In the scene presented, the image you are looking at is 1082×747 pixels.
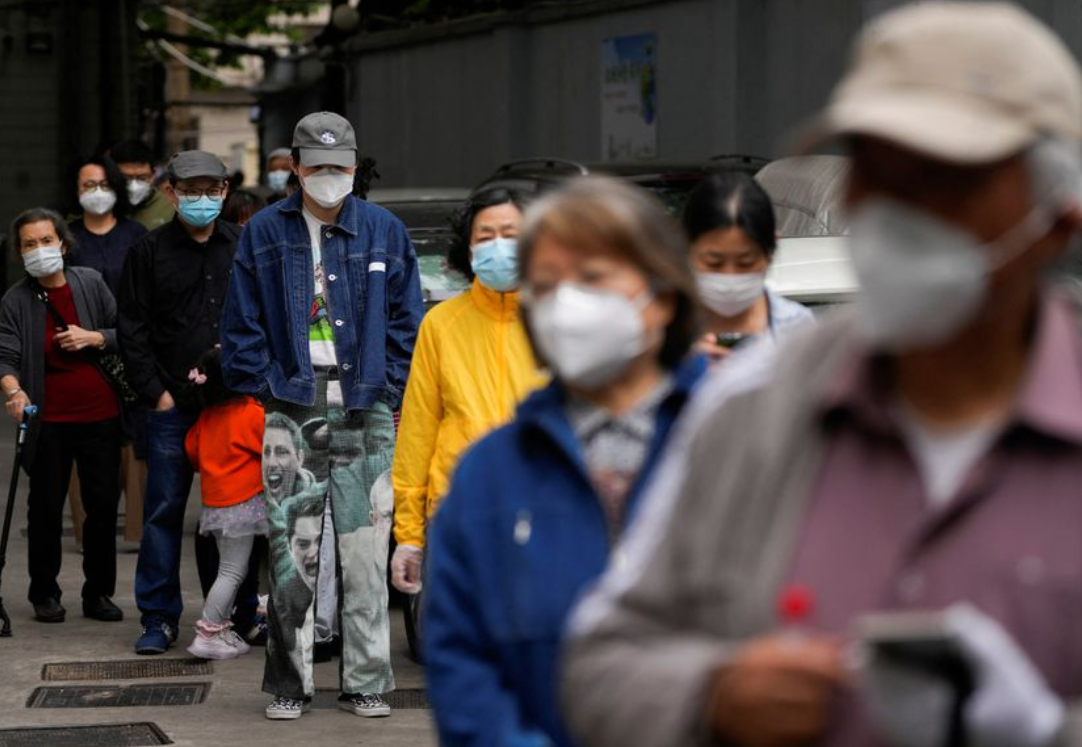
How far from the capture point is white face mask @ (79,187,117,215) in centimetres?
1163

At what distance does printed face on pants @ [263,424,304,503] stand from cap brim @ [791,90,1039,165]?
5944mm

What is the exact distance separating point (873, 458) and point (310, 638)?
237 inches

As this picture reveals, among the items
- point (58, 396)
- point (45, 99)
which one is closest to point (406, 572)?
point (58, 396)

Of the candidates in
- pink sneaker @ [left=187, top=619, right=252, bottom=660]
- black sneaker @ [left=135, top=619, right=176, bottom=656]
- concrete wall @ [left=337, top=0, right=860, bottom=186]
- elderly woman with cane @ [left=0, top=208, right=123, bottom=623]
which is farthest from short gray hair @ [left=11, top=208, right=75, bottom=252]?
concrete wall @ [left=337, top=0, right=860, bottom=186]

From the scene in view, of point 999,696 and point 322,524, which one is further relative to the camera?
point 322,524

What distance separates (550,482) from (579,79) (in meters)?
18.4

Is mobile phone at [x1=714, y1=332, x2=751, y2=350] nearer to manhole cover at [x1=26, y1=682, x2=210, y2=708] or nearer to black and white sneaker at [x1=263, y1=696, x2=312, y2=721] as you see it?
black and white sneaker at [x1=263, y1=696, x2=312, y2=721]

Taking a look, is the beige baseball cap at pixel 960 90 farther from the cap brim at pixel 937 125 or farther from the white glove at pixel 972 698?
the white glove at pixel 972 698

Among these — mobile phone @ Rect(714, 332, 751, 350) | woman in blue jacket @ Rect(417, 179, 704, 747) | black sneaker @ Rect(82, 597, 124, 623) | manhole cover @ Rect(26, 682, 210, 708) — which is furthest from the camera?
black sneaker @ Rect(82, 597, 124, 623)

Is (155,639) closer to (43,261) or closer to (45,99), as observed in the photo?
(43,261)

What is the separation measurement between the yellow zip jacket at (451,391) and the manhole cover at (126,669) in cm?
280

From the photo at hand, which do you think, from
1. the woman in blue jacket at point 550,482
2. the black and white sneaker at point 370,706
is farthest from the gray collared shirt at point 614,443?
the black and white sneaker at point 370,706

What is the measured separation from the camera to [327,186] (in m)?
7.95

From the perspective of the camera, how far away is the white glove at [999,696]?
1994 millimetres
